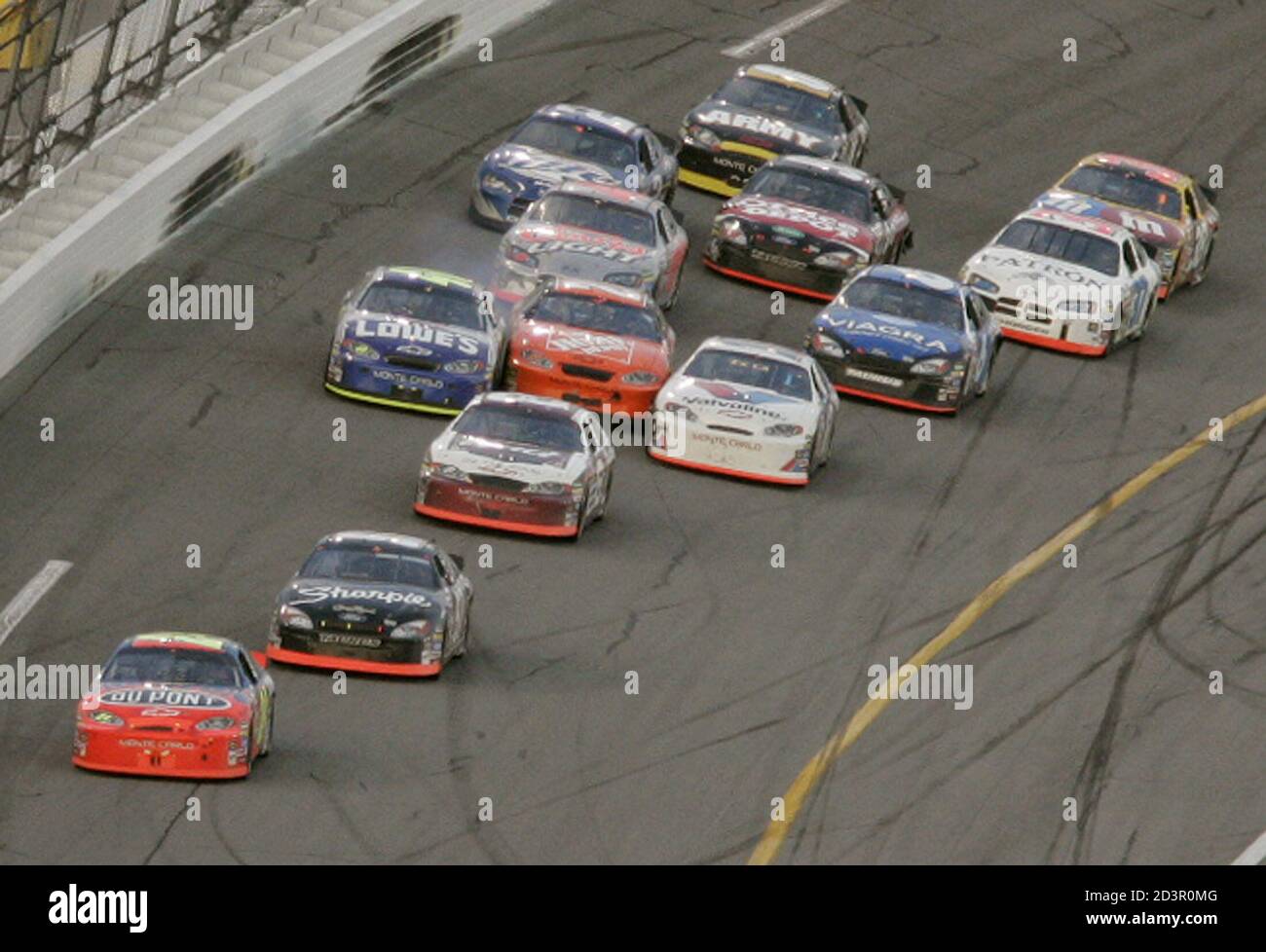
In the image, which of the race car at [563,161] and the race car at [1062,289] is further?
the race car at [563,161]

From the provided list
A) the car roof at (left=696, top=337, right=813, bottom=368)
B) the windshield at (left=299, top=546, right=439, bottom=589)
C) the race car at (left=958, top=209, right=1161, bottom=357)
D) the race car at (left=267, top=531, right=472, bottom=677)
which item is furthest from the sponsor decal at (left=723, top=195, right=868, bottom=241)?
the race car at (left=267, top=531, right=472, bottom=677)

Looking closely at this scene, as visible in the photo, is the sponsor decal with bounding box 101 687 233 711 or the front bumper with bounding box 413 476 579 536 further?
the front bumper with bounding box 413 476 579 536

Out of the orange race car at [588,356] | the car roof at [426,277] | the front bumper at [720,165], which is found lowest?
the front bumper at [720,165]

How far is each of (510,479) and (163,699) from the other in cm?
691

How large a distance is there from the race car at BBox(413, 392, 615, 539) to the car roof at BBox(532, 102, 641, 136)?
1043 cm

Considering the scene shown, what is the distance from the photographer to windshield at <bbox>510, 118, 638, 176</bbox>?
4594 centimetres

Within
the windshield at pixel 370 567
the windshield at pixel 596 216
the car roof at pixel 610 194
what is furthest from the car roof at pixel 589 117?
the windshield at pixel 370 567

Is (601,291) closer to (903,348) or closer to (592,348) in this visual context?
(592,348)

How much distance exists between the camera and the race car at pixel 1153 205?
46938 millimetres

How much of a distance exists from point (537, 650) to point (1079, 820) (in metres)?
5.34

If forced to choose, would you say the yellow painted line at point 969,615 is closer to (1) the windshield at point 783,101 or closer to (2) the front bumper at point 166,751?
(2) the front bumper at point 166,751

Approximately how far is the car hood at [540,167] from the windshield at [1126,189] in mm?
6425

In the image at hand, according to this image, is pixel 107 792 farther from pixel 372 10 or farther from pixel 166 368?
pixel 372 10

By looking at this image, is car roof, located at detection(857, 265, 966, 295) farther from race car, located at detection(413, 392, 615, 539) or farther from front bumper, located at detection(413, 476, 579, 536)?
front bumper, located at detection(413, 476, 579, 536)
